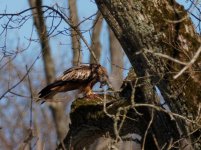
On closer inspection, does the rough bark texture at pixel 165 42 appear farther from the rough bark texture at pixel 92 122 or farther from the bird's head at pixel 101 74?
the bird's head at pixel 101 74

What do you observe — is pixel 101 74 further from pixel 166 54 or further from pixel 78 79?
pixel 166 54

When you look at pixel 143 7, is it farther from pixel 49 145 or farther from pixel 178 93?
pixel 49 145

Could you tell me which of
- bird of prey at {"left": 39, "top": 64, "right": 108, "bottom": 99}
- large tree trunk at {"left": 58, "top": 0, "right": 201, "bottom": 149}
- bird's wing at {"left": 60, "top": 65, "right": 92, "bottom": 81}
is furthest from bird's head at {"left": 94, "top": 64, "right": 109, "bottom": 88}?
large tree trunk at {"left": 58, "top": 0, "right": 201, "bottom": 149}

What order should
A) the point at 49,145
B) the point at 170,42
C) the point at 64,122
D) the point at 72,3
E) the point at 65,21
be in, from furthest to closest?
the point at 49,145 < the point at 72,3 < the point at 64,122 < the point at 65,21 < the point at 170,42

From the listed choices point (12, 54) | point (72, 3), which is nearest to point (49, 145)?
point (72, 3)

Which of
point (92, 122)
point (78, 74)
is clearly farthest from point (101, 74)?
point (92, 122)

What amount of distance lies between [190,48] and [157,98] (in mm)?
671

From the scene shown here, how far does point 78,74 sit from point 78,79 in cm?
8

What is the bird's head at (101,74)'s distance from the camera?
737 cm

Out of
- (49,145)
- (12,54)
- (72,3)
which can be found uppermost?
(72,3)

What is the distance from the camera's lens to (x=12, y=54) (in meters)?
7.68

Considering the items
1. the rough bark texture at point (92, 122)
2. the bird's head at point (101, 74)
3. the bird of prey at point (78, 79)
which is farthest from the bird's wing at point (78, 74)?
the rough bark texture at point (92, 122)

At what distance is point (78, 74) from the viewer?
25.6 feet

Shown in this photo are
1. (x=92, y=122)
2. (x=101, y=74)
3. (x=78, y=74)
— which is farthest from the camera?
(x=78, y=74)
